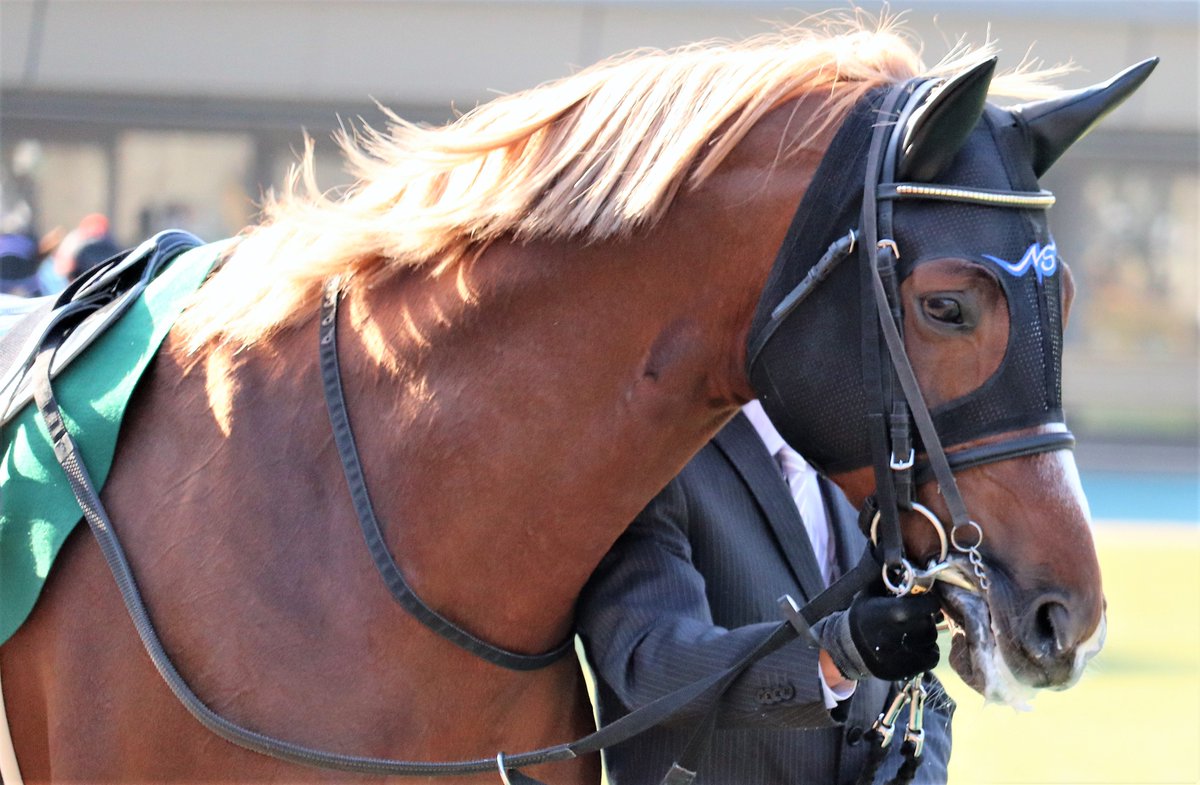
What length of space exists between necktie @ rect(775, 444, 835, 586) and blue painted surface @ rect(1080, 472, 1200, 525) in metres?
9.92

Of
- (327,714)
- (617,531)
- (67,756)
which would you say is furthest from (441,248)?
(67,756)

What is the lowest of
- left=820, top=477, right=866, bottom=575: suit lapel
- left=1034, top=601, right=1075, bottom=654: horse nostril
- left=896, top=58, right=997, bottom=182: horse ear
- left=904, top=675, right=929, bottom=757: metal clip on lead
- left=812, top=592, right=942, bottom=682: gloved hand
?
left=904, top=675, right=929, bottom=757: metal clip on lead

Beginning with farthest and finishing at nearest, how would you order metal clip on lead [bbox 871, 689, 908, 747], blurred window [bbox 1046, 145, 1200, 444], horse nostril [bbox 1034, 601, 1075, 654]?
blurred window [bbox 1046, 145, 1200, 444] → metal clip on lead [bbox 871, 689, 908, 747] → horse nostril [bbox 1034, 601, 1075, 654]

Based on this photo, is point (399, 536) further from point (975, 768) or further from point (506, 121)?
point (975, 768)

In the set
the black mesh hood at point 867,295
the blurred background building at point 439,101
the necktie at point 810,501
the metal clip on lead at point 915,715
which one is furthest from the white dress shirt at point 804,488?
the blurred background building at point 439,101

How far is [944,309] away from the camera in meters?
1.78

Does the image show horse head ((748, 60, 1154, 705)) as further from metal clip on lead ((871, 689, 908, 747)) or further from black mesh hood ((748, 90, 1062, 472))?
metal clip on lead ((871, 689, 908, 747))

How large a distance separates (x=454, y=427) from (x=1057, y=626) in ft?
3.03

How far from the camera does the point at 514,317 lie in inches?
79.6

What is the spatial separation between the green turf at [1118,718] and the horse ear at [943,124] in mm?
2595

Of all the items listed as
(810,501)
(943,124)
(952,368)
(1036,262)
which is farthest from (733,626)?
(943,124)

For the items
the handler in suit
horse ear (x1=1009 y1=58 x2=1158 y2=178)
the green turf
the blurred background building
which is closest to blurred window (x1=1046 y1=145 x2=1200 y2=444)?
the blurred background building

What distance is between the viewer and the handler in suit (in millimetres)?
2066

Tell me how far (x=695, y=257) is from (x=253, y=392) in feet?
2.47
